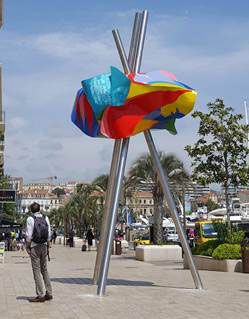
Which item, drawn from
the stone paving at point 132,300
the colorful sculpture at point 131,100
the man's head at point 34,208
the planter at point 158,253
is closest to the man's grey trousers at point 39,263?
the stone paving at point 132,300

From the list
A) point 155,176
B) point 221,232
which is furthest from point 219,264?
point 155,176

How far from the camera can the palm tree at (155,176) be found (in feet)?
108

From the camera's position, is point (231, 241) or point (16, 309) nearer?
point (16, 309)

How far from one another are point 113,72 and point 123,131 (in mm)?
1262

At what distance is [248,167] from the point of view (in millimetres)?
21516

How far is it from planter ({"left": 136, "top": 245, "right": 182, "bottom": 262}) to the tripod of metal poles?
13.3 meters

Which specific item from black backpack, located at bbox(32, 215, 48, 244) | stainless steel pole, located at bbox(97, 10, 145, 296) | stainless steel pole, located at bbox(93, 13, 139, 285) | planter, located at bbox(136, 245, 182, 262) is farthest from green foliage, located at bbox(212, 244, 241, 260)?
black backpack, located at bbox(32, 215, 48, 244)

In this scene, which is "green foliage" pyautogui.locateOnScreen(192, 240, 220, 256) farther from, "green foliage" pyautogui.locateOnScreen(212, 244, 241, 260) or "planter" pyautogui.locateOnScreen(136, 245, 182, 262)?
"planter" pyautogui.locateOnScreen(136, 245, 182, 262)

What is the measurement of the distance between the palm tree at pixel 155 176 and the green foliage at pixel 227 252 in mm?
13410

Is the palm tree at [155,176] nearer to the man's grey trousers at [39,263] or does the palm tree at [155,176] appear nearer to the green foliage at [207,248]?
the green foliage at [207,248]

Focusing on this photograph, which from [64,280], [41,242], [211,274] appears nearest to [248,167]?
[211,274]

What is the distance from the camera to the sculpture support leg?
11445 mm

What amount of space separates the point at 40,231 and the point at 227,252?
10.0 metres

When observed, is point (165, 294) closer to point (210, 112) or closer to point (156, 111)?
point (156, 111)
